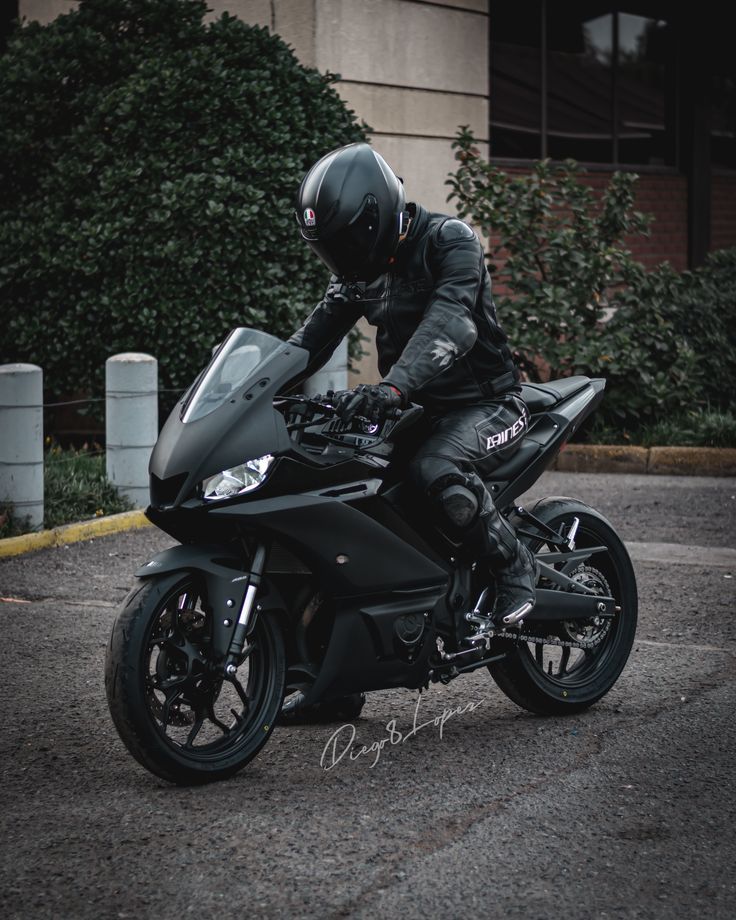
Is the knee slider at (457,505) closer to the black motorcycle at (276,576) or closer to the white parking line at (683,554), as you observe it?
the black motorcycle at (276,576)

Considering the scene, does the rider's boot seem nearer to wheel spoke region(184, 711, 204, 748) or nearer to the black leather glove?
the black leather glove

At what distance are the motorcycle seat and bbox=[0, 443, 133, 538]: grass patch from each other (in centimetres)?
419

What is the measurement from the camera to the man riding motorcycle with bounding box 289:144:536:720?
422 cm

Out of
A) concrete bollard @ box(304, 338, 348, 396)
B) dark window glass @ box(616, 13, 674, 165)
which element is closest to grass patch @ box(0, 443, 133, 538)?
concrete bollard @ box(304, 338, 348, 396)

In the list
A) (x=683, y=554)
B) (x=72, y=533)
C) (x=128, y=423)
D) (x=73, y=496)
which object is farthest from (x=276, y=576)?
(x=128, y=423)

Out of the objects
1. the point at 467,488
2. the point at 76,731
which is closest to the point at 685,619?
the point at 467,488

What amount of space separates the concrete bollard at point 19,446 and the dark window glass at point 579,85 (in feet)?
31.1

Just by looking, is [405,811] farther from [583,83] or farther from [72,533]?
[583,83]

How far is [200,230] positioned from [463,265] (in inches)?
251

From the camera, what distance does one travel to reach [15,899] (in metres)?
3.30

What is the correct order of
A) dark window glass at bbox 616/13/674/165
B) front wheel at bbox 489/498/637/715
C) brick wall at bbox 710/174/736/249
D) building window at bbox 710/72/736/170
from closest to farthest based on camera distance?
front wheel at bbox 489/498/637/715
dark window glass at bbox 616/13/674/165
brick wall at bbox 710/174/736/249
building window at bbox 710/72/736/170

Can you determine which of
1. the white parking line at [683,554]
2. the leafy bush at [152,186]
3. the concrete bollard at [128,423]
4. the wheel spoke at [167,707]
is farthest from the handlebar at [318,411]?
the leafy bush at [152,186]

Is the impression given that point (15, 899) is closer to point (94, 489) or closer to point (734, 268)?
point (94, 489)

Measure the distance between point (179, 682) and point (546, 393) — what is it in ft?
5.74
